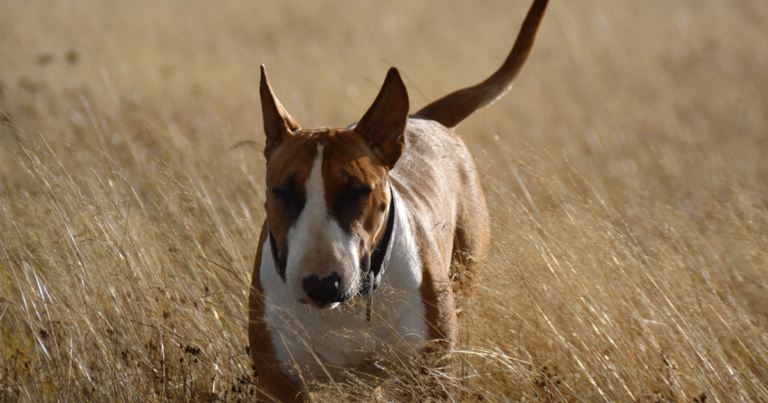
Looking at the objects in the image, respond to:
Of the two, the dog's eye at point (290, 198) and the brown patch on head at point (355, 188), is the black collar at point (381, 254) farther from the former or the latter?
the dog's eye at point (290, 198)

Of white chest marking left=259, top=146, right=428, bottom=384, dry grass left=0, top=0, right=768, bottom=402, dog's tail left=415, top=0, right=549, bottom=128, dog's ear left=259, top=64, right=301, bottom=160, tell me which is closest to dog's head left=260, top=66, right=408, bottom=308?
dog's ear left=259, top=64, right=301, bottom=160

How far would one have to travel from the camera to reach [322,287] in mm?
2545

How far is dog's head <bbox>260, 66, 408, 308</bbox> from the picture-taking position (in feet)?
Answer: 8.48

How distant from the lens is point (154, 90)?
34.2 feet

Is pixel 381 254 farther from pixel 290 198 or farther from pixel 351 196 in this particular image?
pixel 290 198

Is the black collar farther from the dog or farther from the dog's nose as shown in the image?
the dog's nose

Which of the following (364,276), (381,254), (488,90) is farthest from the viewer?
(488,90)

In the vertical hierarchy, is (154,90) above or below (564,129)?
above

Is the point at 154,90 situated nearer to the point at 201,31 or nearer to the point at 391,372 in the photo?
the point at 201,31

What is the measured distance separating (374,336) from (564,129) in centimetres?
657

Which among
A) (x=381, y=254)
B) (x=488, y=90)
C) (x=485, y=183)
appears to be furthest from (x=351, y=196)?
(x=485, y=183)

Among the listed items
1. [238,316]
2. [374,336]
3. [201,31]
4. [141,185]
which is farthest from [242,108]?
[374,336]

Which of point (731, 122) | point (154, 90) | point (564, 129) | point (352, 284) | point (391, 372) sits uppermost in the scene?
point (154, 90)

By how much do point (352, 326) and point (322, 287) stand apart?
633 millimetres
